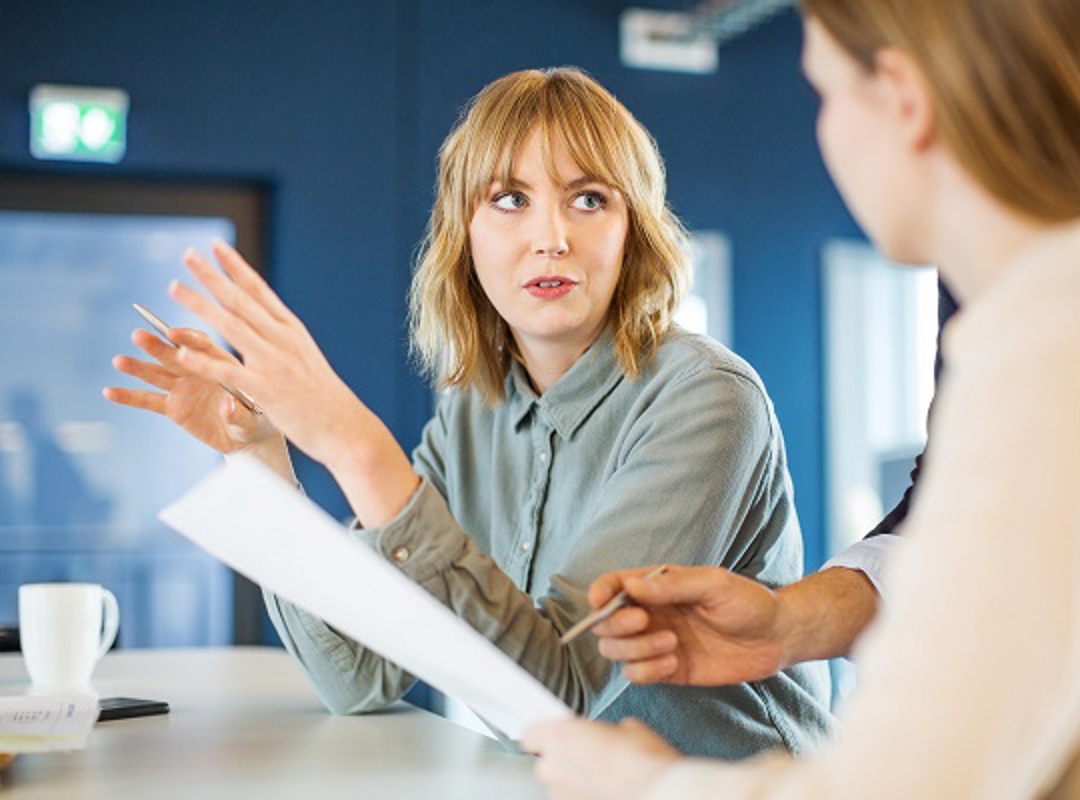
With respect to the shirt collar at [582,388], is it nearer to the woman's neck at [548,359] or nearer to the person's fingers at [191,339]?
the woman's neck at [548,359]

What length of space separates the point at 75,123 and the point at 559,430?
3.73 meters

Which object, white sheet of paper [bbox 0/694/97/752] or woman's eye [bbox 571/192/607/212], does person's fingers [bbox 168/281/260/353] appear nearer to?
white sheet of paper [bbox 0/694/97/752]

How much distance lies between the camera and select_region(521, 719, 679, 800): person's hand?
79cm

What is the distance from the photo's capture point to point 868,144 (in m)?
0.82

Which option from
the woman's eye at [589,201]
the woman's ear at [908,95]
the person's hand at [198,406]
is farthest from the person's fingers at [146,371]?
the woman's ear at [908,95]

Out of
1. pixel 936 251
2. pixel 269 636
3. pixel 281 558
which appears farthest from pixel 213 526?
pixel 269 636

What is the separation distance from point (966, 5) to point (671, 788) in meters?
0.41

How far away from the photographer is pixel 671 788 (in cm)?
74

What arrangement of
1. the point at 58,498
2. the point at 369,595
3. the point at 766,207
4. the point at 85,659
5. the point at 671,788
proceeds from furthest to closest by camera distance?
the point at 766,207 → the point at 58,498 → the point at 85,659 → the point at 369,595 → the point at 671,788

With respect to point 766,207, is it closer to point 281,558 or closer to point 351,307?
point 351,307

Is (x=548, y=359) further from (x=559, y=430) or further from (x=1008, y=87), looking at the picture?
(x=1008, y=87)

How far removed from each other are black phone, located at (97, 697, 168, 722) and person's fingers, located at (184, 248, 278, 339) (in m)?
0.61

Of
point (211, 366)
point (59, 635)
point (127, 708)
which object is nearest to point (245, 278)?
point (211, 366)

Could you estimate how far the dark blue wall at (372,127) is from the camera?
17.0 feet
